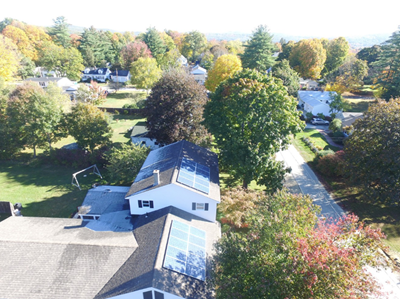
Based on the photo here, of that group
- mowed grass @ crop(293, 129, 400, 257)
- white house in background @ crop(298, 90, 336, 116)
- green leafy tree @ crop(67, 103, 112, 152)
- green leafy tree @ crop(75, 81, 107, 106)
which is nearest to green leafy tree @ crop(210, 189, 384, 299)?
mowed grass @ crop(293, 129, 400, 257)

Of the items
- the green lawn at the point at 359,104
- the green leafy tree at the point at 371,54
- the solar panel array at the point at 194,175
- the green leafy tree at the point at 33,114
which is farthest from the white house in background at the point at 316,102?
the green leafy tree at the point at 33,114

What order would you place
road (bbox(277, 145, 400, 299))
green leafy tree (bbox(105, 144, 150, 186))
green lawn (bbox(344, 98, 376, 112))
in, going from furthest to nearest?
green lawn (bbox(344, 98, 376, 112)) < green leafy tree (bbox(105, 144, 150, 186)) < road (bbox(277, 145, 400, 299))

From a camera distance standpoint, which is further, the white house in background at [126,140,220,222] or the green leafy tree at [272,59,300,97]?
the green leafy tree at [272,59,300,97]

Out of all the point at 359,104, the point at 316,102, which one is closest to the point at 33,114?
the point at 316,102

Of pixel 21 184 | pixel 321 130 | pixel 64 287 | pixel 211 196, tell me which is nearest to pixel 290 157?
pixel 321 130

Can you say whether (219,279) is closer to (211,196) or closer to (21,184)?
(211,196)

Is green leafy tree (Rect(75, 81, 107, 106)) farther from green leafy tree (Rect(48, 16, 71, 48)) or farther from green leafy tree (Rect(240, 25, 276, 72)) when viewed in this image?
green leafy tree (Rect(48, 16, 71, 48))

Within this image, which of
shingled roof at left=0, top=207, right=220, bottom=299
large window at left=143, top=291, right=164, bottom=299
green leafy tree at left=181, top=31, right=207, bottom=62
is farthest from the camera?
green leafy tree at left=181, top=31, right=207, bottom=62

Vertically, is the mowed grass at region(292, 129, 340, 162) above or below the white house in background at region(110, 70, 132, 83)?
below
